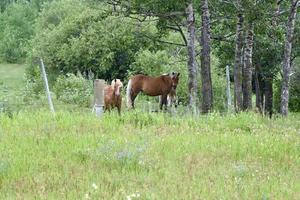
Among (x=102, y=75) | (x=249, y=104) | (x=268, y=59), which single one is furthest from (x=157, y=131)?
(x=102, y=75)

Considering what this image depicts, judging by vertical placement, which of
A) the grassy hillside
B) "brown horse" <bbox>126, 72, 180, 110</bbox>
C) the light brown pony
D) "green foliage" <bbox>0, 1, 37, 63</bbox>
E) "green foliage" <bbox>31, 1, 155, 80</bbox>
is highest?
"green foliage" <bbox>0, 1, 37, 63</bbox>

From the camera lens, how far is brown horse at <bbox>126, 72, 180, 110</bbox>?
1817 cm

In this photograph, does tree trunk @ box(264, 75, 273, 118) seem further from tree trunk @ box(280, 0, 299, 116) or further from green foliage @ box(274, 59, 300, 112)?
tree trunk @ box(280, 0, 299, 116)

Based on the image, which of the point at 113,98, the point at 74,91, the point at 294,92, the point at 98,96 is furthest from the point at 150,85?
the point at 294,92

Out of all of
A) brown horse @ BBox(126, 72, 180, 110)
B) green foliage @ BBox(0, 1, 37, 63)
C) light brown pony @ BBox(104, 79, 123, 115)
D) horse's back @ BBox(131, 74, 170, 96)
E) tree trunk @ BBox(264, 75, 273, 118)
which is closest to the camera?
light brown pony @ BBox(104, 79, 123, 115)

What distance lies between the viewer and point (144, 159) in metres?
7.10

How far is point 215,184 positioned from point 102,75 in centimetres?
3838

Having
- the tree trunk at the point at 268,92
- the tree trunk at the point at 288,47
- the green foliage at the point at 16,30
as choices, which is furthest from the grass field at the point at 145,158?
the green foliage at the point at 16,30

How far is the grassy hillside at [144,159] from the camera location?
5.78m

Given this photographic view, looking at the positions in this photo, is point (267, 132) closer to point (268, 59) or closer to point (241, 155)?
point (241, 155)

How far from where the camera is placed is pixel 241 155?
25.6 feet

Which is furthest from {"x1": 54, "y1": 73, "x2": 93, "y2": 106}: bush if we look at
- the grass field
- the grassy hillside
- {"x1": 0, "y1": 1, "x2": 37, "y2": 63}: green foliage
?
{"x1": 0, "y1": 1, "x2": 37, "y2": 63}: green foliage

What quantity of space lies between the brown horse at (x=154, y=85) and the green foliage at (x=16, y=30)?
64.3 metres

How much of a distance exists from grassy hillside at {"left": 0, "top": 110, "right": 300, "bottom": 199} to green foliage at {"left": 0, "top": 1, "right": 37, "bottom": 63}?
73031mm
